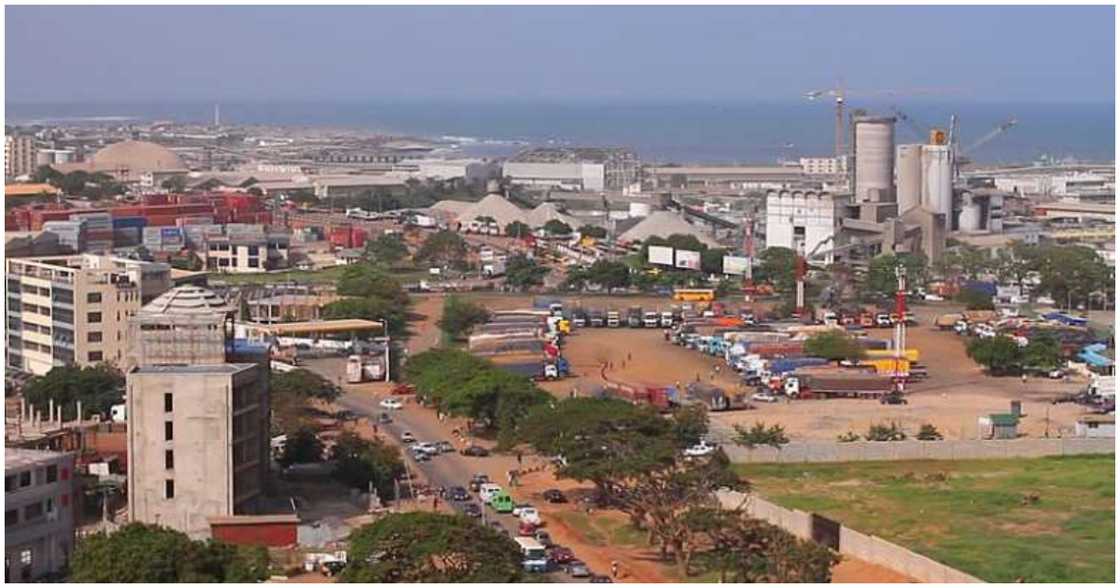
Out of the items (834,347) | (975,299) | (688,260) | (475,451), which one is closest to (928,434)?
(475,451)

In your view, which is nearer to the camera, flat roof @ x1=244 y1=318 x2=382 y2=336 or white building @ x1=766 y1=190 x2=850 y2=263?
flat roof @ x1=244 y1=318 x2=382 y2=336

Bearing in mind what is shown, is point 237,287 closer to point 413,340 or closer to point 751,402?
point 413,340

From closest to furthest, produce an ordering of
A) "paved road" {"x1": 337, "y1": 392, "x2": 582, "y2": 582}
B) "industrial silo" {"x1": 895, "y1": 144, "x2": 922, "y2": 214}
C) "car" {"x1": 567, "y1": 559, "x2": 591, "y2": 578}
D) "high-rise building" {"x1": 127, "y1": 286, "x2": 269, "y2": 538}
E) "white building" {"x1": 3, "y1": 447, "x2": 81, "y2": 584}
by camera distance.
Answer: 1. "white building" {"x1": 3, "y1": 447, "x2": 81, "y2": 584}
2. "car" {"x1": 567, "y1": 559, "x2": 591, "y2": 578}
3. "high-rise building" {"x1": 127, "y1": 286, "x2": 269, "y2": 538}
4. "paved road" {"x1": 337, "y1": 392, "x2": 582, "y2": 582}
5. "industrial silo" {"x1": 895, "y1": 144, "x2": 922, "y2": 214}

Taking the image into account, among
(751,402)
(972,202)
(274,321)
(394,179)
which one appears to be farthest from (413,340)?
(394,179)

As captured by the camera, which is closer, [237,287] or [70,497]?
[70,497]

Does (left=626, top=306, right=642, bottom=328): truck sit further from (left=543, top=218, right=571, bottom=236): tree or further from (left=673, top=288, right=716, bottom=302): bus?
(left=543, top=218, right=571, bottom=236): tree

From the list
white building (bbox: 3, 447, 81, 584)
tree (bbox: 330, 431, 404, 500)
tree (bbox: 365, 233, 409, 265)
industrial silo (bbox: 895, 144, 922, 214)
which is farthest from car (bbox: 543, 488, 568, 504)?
industrial silo (bbox: 895, 144, 922, 214)

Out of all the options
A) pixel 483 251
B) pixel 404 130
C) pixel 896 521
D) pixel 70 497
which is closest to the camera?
pixel 70 497
